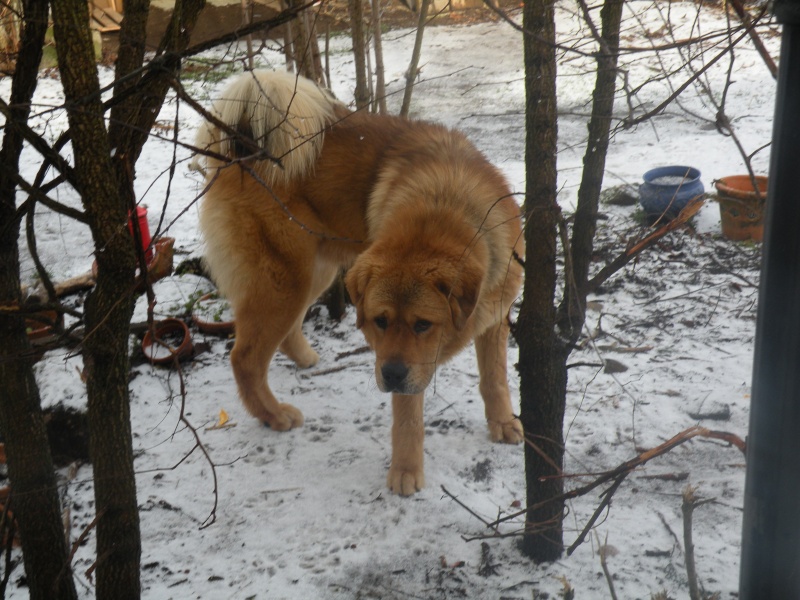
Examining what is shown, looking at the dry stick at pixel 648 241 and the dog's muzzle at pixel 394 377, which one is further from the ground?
the dry stick at pixel 648 241

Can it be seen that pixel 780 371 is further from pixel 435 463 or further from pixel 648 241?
pixel 435 463

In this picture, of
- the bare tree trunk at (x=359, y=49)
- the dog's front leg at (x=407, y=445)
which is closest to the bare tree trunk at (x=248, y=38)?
the bare tree trunk at (x=359, y=49)

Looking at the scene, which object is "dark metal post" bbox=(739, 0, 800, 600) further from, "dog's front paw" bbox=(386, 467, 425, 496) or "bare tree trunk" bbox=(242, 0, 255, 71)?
"dog's front paw" bbox=(386, 467, 425, 496)

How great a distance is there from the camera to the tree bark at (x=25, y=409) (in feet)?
Answer: 5.82

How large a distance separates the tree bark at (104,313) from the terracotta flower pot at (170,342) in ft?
6.38

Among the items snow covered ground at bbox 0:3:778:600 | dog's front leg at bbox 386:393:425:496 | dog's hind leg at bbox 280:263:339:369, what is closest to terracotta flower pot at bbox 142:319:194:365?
snow covered ground at bbox 0:3:778:600

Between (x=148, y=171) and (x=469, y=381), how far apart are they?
419cm

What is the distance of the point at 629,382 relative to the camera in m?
3.54

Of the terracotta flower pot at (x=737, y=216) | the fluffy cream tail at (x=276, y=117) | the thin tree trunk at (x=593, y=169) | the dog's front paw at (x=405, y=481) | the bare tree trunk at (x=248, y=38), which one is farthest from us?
the terracotta flower pot at (x=737, y=216)

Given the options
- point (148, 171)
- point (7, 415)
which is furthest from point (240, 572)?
point (148, 171)

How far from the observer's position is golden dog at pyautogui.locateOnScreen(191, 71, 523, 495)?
2814 millimetres

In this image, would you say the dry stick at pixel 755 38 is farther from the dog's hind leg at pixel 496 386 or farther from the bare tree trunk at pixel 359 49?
the bare tree trunk at pixel 359 49

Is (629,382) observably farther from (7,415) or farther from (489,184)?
(7,415)

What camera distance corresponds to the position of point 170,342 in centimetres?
421
